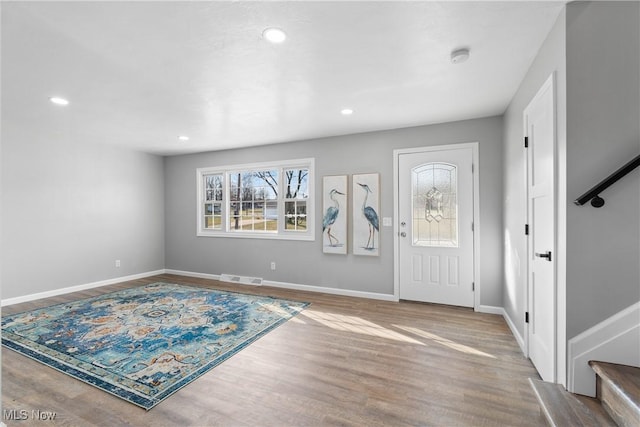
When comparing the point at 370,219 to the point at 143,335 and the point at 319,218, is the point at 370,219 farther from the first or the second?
the point at 143,335

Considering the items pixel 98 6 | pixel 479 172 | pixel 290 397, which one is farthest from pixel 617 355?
pixel 98 6

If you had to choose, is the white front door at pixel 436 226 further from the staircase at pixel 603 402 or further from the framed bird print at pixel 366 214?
the staircase at pixel 603 402

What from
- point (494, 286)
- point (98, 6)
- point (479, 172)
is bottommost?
point (494, 286)

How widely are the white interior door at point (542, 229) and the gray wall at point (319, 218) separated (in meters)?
1.31

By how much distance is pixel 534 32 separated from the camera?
2.01 meters

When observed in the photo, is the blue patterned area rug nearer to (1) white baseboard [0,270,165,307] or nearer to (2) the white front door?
(1) white baseboard [0,270,165,307]

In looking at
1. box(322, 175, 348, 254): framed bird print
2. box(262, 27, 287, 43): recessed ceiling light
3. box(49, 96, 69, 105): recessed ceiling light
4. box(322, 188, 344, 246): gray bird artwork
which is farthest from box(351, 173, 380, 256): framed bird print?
box(49, 96, 69, 105): recessed ceiling light

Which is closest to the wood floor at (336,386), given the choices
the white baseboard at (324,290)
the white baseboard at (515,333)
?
the white baseboard at (515,333)

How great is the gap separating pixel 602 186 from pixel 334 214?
3.34m

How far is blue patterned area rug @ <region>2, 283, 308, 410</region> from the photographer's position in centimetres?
228

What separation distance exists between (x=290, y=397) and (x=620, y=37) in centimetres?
293

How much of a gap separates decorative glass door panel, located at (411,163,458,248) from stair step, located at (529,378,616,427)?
94.1 inches

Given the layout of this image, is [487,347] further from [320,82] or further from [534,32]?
[320,82]

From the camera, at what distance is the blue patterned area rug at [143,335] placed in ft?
7.48
